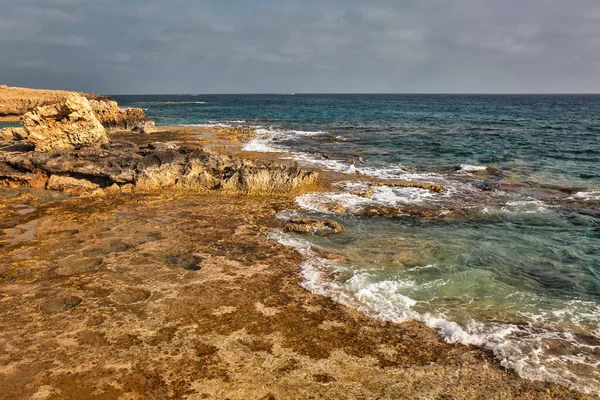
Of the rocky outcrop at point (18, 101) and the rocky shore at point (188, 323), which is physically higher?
the rocky outcrop at point (18, 101)

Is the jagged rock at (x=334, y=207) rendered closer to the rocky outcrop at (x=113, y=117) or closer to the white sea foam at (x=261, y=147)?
the white sea foam at (x=261, y=147)

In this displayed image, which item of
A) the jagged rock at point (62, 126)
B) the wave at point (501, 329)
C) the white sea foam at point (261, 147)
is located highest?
the jagged rock at point (62, 126)

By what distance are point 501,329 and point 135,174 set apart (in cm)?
1678

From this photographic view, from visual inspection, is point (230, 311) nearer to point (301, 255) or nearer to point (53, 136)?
point (301, 255)

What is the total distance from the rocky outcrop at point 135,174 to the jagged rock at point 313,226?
438 centimetres

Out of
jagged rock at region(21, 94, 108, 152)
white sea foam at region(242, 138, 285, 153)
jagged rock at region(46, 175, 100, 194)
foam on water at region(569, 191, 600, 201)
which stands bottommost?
foam on water at region(569, 191, 600, 201)

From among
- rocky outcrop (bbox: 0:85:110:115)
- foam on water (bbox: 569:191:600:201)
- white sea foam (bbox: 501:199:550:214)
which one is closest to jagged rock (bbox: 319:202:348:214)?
white sea foam (bbox: 501:199:550:214)

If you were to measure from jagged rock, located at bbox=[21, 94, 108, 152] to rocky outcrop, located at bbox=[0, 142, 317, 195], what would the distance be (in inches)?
59.9

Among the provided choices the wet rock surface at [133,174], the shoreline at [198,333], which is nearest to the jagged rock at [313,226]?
the shoreline at [198,333]

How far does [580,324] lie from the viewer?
8.14 metres

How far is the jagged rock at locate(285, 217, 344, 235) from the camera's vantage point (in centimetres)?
1331

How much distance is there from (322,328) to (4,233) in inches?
466

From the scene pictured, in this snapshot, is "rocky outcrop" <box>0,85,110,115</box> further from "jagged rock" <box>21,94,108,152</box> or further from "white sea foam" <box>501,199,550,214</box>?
"white sea foam" <box>501,199,550,214</box>

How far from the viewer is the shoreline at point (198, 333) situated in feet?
20.3
